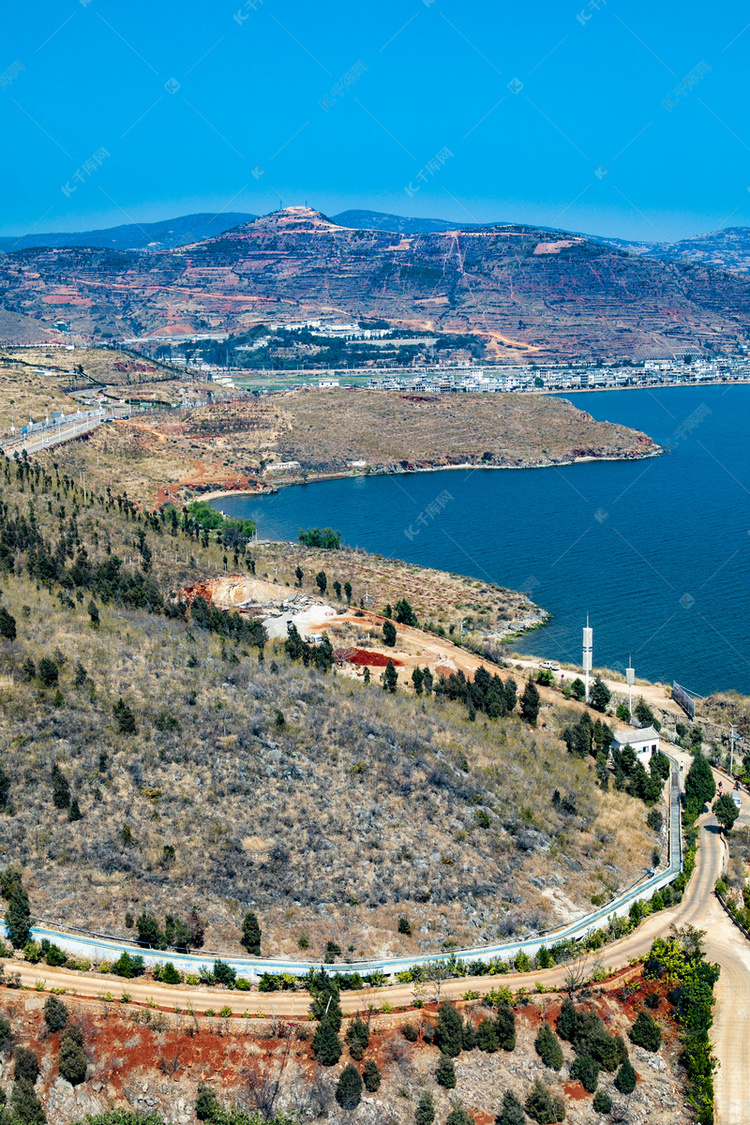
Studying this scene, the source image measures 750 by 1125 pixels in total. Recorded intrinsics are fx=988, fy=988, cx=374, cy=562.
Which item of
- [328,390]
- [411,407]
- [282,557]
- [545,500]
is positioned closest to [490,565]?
[282,557]

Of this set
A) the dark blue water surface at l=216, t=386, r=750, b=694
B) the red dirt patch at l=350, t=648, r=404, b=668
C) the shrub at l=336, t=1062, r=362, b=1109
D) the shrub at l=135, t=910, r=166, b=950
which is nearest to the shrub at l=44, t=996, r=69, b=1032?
the shrub at l=135, t=910, r=166, b=950

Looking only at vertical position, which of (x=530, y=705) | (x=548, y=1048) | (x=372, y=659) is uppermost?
(x=372, y=659)

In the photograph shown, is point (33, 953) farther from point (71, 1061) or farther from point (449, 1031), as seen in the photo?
point (449, 1031)

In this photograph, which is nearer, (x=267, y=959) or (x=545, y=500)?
(x=267, y=959)

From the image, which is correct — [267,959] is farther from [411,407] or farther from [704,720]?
[411,407]

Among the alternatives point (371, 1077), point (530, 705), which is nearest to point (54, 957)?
point (371, 1077)

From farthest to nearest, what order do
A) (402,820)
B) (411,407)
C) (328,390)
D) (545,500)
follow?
1. (328,390)
2. (411,407)
3. (545,500)
4. (402,820)

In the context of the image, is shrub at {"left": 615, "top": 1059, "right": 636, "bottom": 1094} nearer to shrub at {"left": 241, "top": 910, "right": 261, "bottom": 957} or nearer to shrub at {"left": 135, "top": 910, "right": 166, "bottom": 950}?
shrub at {"left": 241, "top": 910, "right": 261, "bottom": 957}
